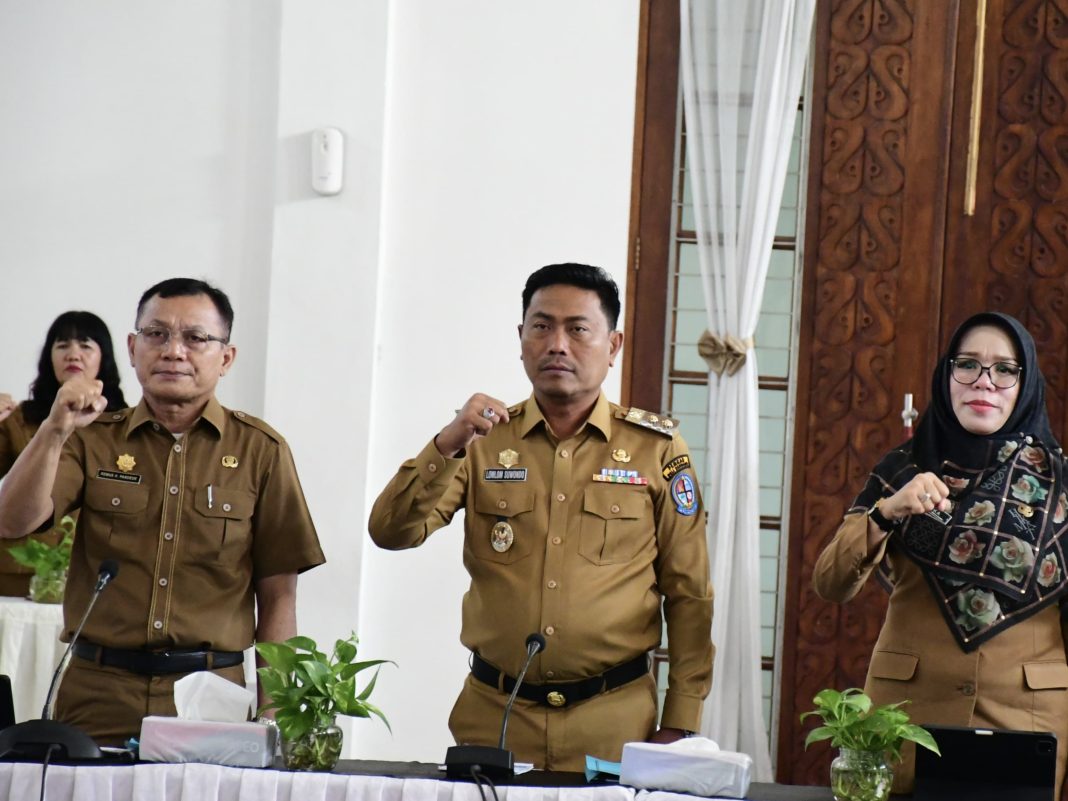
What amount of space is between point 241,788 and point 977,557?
1506mm

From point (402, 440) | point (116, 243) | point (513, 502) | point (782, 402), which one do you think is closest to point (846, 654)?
point (782, 402)

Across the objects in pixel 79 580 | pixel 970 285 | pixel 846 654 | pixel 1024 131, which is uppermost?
pixel 1024 131

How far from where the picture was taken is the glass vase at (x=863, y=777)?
2066mm

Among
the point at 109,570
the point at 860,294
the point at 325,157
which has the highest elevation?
the point at 325,157

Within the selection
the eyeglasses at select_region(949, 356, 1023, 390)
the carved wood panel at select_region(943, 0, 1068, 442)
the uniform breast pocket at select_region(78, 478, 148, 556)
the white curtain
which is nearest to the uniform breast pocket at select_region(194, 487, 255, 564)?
the uniform breast pocket at select_region(78, 478, 148, 556)

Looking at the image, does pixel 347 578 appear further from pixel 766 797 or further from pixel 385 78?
pixel 766 797

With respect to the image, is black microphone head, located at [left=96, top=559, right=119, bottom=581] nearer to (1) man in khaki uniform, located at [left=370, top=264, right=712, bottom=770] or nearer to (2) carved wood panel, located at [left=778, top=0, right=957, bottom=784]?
(1) man in khaki uniform, located at [left=370, top=264, right=712, bottom=770]

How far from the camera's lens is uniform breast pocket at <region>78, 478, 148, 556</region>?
105 inches

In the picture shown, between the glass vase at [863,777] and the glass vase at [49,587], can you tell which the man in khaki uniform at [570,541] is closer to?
the glass vase at [863,777]

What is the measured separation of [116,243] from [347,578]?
1.41 meters

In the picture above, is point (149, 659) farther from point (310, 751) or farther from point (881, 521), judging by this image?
point (881, 521)

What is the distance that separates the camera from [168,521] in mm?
2680

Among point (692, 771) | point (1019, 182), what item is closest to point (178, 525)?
point (692, 771)

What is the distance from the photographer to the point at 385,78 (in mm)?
4090
